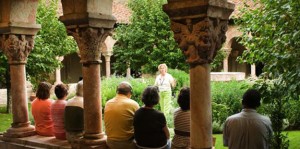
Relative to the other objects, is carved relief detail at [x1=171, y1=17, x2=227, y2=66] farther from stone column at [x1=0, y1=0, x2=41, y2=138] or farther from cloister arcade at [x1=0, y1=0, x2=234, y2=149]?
stone column at [x1=0, y1=0, x2=41, y2=138]

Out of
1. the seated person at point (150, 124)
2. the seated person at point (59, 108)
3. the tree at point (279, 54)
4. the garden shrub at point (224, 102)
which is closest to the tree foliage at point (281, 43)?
the tree at point (279, 54)

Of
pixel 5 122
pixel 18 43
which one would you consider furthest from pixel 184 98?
pixel 5 122

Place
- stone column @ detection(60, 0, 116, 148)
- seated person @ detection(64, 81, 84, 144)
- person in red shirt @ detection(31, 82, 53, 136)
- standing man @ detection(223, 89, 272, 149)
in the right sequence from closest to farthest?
standing man @ detection(223, 89, 272, 149)
stone column @ detection(60, 0, 116, 148)
seated person @ detection(64, 81, 84, 144)
person in red shirt @ detection(31, 82, 53, 136)

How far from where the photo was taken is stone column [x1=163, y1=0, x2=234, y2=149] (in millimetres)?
3991

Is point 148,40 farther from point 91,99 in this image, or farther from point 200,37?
point 200,37

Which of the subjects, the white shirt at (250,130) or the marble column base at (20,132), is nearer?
the white shirt at (250,130)

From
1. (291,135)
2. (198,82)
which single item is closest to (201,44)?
(198,82)

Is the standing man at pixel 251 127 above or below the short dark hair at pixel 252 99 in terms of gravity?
below

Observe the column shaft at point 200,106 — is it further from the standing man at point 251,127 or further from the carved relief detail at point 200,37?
the standing man at point 251,127

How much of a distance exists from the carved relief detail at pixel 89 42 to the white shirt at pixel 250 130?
7.42 feet

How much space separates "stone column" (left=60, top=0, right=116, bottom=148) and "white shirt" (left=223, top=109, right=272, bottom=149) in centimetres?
209

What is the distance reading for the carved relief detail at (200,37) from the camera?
399 centimetres

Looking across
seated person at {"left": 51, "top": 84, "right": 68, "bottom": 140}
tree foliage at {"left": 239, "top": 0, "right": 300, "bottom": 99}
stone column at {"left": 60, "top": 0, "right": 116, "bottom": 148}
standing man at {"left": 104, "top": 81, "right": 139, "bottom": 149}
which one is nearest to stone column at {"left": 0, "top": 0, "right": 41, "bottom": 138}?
seated person at {"left": 51, "top": 84, "right": 68, "bottom": 140}

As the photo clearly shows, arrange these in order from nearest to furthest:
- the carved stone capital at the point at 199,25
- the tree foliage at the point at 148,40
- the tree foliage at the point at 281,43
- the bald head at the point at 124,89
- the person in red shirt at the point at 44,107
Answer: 1. the carved stone capital at the point at 199,25
2. the tree foliage at the point at 281,43
3. the bald head at the point at 124,89
4. the person in red shirt at the point at 44,107
5. the tree foliage at the point at 148,40
